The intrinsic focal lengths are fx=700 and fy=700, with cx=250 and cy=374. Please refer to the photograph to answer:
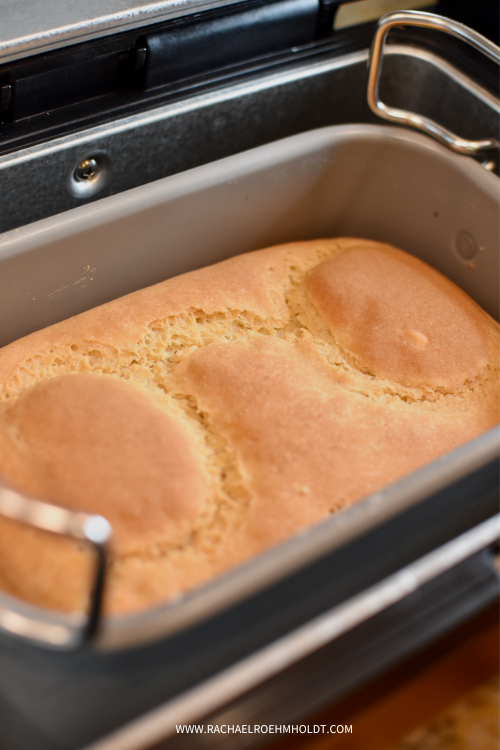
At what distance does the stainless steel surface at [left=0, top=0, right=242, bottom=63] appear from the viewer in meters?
Result: 0.90

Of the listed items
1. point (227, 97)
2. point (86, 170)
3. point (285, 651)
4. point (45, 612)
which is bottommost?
point (285, 651)

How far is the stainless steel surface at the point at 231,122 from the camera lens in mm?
1012

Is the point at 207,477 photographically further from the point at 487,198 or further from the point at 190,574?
the point at 487,198

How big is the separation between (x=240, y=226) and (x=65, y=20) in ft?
1.29

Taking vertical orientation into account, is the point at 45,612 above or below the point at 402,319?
below

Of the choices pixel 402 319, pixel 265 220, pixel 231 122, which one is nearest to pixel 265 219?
pixel 265 220

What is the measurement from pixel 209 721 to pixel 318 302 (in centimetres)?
61

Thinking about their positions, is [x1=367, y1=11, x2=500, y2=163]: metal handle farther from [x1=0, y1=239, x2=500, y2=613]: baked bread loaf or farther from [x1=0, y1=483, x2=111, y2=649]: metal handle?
[x1=0, y1=483, x2=111, y2=649]: metal handle

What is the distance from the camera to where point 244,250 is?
1205 mm

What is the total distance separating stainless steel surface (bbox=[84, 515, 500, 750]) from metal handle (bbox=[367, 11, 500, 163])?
2.09 feet

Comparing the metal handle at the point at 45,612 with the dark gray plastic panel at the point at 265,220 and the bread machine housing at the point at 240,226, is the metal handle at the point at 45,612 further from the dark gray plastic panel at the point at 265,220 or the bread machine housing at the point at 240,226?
the dark gray plastic panel at the point at 265,220

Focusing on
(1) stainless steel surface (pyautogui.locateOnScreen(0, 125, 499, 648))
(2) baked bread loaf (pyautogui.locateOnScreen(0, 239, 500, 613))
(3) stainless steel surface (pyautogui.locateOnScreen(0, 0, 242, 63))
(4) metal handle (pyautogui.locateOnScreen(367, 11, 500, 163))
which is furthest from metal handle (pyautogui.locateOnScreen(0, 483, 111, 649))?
(4) metal handle (pyautogui.locateOnScreen(367, 11, 500, 163))

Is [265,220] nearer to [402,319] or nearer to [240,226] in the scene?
[240,226]

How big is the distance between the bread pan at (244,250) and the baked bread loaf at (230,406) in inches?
2.3
